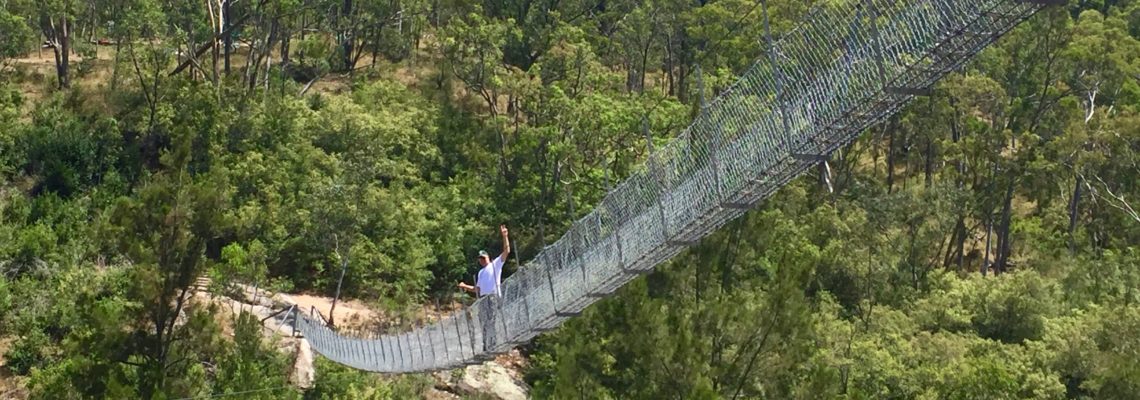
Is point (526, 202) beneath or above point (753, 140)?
above

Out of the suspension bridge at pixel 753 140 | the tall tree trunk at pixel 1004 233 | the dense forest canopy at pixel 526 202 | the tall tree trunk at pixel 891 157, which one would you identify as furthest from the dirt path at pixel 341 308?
the tall tree trunk at pixel 891 157

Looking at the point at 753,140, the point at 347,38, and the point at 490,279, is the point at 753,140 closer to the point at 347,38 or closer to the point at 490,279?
the point at 490,279

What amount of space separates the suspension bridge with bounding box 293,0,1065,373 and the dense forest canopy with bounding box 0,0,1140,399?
3.39 feet

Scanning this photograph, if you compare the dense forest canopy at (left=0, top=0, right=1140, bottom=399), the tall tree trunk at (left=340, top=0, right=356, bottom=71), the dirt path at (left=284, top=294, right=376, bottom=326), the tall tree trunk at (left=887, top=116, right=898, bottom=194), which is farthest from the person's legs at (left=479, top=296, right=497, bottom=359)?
the tall tree trunk at (left=887, top=116, right=898, bottom=194)

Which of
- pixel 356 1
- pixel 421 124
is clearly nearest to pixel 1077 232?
pixel 421 124

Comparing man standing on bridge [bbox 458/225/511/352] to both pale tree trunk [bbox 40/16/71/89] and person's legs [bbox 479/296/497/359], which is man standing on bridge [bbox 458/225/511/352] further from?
pale tree trunk [bbox 40/16/71/89]

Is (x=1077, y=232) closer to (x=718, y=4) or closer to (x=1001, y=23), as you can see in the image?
(x=718, y=4)

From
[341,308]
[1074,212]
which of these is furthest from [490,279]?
[1074,212]

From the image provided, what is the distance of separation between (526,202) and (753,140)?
39.7ft

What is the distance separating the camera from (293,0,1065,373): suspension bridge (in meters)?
5.53

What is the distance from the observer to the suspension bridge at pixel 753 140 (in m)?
5.53

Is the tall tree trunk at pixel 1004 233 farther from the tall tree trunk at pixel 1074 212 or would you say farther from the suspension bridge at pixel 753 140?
the suspension bridge at pixel 753 140

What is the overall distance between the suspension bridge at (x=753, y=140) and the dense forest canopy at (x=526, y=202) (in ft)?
3.39

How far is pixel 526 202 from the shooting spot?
730 inches
